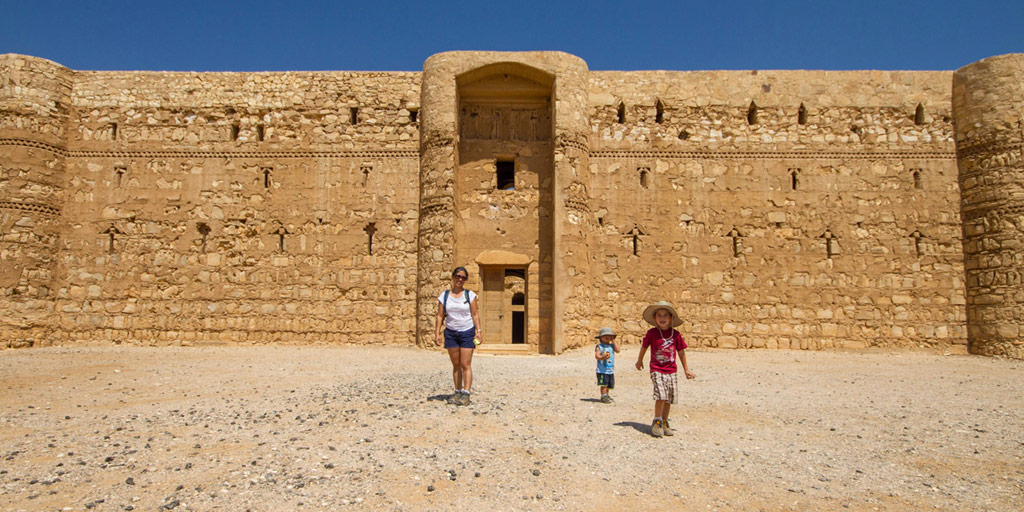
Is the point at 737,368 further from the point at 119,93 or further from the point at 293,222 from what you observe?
the point at 119,93

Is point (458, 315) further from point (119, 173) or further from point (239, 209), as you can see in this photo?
point (119, 173)

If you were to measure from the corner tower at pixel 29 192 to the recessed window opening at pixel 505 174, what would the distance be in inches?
405

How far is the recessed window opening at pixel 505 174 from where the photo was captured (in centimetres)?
1488

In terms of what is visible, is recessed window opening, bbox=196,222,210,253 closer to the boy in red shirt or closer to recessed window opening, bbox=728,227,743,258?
the boy in red shirt

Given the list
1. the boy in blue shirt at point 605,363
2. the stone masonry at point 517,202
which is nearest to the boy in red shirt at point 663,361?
the boy in blue shirt at point 605,363

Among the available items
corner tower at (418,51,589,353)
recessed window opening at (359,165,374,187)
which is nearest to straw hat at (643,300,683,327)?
corner tower at (418,51,589,353)

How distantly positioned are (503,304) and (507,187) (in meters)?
2.88

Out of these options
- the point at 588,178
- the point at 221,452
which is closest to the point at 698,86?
the point at 588,178

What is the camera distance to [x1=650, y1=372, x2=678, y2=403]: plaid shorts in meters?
5.50

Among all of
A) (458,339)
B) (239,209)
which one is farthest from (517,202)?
(458,339)

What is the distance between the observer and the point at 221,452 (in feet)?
15.8

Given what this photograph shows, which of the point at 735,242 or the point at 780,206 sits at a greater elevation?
the point at 780,206

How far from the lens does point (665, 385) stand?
18.1 ft

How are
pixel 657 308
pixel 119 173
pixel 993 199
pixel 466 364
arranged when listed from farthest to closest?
1. pixel 119 173
2. pixel 993 199
3. pixel 466 364
4. pixel 657 308
